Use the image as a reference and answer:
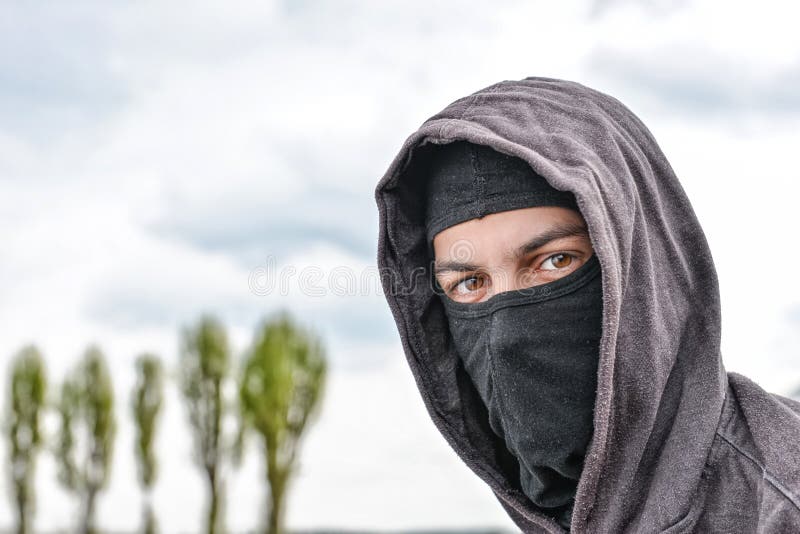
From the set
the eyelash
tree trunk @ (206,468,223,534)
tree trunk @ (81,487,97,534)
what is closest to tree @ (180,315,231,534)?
tree trunk @ (206,468,223,534)

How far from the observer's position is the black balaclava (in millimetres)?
2180

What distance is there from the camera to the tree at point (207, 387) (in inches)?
814

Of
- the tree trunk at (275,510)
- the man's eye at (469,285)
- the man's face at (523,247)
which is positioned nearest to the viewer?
the man's face at (523,247)

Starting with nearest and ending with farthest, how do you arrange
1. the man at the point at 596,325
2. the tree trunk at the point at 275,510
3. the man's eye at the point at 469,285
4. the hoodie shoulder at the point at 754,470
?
the hoodie shoulder at the point at 754,470 → the man at the point at 596,325 → the man's eye at the point at 469,285 → the tree trunk at the point at 275,510

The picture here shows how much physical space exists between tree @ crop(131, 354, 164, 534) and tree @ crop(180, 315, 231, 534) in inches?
80.1

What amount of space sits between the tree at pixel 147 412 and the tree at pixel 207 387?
2.04 metres

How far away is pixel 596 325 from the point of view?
2.20 m

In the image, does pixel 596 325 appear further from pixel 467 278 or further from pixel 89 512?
pixel 89 512

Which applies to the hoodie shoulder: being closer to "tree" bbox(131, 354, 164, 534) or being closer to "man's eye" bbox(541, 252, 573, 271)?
"man's eye" bbox(541, 252, 573, 271)

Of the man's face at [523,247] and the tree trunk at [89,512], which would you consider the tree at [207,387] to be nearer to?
the tree trunk at [89,512]

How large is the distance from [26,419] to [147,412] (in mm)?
3691

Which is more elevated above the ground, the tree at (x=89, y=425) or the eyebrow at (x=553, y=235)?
the eyebrow at (x=553, y=235)

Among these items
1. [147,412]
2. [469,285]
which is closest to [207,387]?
[147,412]

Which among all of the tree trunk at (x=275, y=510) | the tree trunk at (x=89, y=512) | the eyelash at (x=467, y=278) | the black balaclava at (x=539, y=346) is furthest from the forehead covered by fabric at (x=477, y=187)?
the tree trunk at (x=89, y=512)
